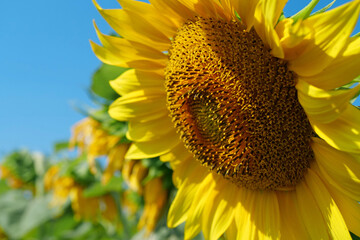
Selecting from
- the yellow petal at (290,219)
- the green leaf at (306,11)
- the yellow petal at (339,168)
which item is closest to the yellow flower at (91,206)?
the yellow petal at (290,219)

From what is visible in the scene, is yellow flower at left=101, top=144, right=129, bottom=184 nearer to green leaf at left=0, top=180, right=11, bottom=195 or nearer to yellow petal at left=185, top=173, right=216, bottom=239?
yellow petal at left=185, top=173, right=216, bottom=239

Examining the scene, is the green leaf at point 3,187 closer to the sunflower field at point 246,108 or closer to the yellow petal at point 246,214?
the sunflower field at point 246,108

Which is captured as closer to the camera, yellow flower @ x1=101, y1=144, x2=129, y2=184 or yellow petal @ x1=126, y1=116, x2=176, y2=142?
yellow petal @ x1=126, y1=116, x2=176, y2=142

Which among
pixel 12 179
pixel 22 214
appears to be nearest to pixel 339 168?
pixel 22 214

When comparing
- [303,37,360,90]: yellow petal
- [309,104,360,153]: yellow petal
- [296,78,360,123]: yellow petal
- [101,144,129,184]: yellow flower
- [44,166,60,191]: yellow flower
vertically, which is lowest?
[309,104,360,153]: yellow petal

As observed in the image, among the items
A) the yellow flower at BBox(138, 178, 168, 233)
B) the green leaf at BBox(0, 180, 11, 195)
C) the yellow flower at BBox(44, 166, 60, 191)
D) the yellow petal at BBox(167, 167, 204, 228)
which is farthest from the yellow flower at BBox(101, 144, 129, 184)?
the green leaf at BBox(0, 180, 11, 195)

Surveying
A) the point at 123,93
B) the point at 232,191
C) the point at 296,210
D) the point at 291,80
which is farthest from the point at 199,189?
the point at 291,80
